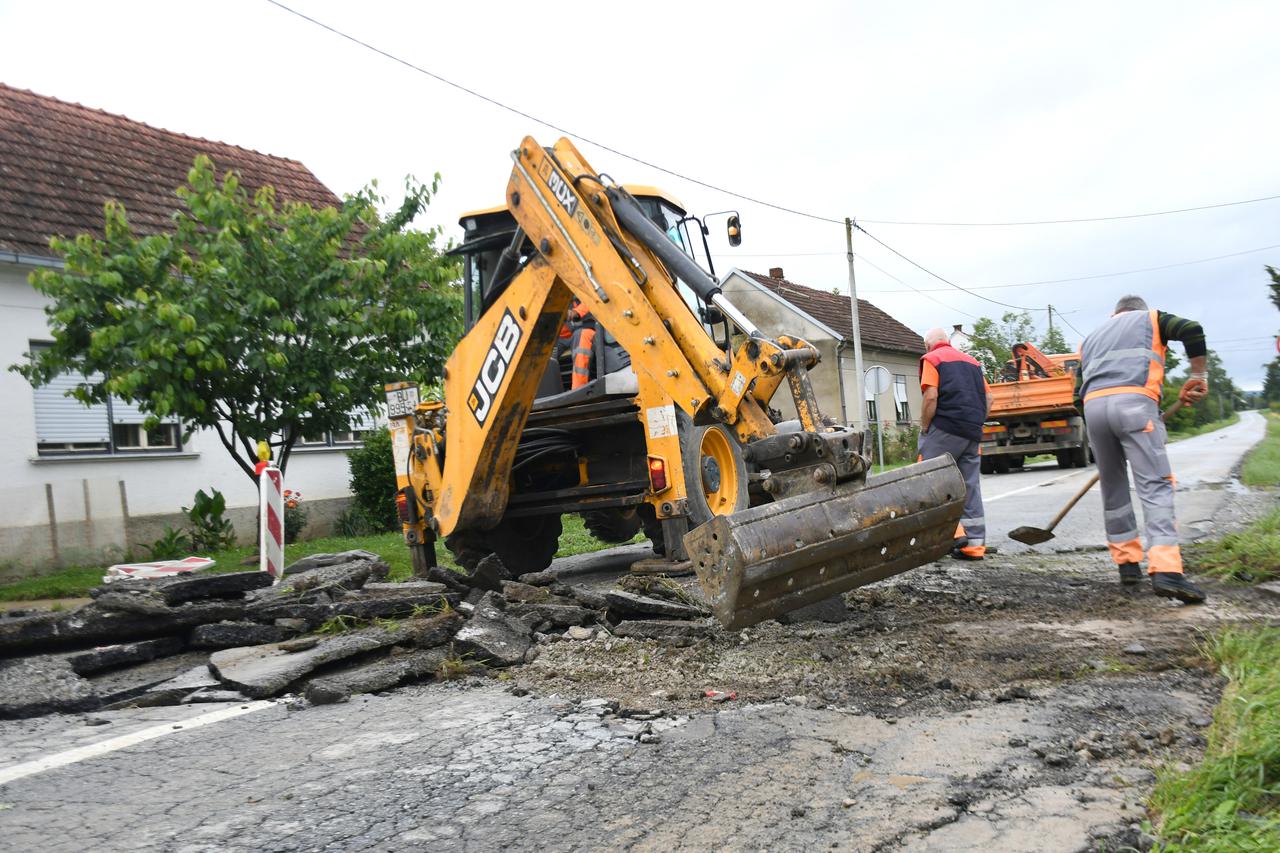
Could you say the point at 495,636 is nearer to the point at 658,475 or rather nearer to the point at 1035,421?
the point at 658,475

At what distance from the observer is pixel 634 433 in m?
8.47

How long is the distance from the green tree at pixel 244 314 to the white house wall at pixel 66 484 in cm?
174

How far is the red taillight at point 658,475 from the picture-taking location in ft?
24.0

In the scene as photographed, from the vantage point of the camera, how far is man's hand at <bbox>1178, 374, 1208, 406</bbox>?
21.0ft

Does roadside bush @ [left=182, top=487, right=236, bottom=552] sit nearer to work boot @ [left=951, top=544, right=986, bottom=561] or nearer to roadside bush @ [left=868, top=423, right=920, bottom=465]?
work boot @ [left=951, top=544, right=986, bottom=561]

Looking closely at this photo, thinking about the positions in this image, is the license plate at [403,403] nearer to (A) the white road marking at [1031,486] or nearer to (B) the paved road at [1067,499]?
(B) the paved road at [1067,499]

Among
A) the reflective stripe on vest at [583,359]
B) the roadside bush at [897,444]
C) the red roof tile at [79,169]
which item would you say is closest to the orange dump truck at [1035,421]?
the roadside bush at [897,444]

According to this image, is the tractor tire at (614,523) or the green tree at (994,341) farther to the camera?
the green tree at (994,341)

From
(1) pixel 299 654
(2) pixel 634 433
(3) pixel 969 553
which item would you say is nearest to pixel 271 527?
(2) pixel 634 433

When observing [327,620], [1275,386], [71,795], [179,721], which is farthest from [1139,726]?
[1275,386]

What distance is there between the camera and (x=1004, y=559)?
8.07 m

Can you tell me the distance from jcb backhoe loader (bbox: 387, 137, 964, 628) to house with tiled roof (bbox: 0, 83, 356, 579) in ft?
21.3

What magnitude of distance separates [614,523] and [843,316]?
35.8 meters

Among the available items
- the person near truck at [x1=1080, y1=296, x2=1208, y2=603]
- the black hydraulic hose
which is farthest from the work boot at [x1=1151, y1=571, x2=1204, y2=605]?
the black hydraulic hose
